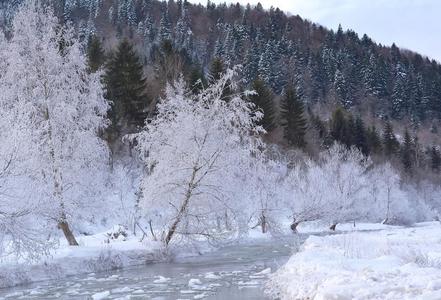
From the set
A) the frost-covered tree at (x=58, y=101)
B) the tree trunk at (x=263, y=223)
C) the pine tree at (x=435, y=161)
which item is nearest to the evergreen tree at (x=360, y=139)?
the pine tree at (x=435, y=161)

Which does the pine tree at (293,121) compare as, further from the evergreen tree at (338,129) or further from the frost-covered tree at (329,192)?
the evergreen tree at (338,129)

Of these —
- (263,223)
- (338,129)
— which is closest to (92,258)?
(263,223)

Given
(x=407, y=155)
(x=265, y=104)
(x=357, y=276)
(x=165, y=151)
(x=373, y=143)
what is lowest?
(x=357, y=276)

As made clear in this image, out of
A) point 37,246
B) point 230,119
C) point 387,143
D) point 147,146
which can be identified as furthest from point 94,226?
point 387,143

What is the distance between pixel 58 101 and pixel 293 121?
140 ft

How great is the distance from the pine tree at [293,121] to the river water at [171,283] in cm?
3898

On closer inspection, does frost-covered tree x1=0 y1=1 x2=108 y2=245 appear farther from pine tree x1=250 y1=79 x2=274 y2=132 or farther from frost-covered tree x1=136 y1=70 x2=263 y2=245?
pine tree x1=250 y1=79 x2=274 y2=132

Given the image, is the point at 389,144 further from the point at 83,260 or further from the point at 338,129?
the point at 83,260

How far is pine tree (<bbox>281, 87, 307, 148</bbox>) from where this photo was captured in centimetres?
6062

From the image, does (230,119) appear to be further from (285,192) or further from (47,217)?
(285,192)

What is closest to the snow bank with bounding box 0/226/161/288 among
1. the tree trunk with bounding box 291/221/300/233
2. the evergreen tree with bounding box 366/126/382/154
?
the tree trunk with bounding box 291/221/300/233

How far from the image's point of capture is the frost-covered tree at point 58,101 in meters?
20.1

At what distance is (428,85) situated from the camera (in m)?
135

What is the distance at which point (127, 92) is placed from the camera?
4212 centimetres
